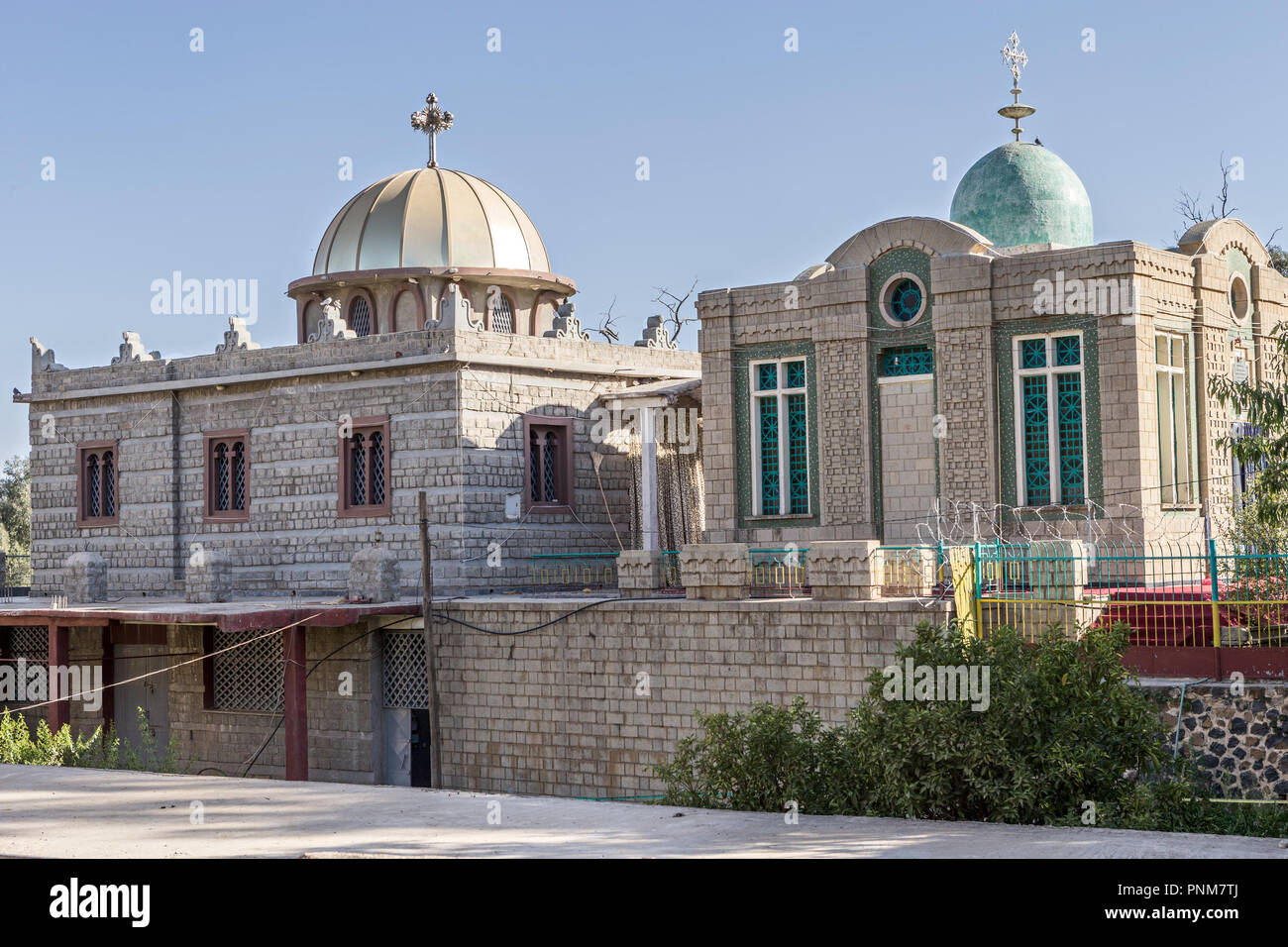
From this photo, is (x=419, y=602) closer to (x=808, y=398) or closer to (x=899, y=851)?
(x=808, y=398)

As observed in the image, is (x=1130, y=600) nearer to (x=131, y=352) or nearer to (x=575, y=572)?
(x=575, y=572)

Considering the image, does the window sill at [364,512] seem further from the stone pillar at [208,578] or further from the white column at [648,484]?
the white column at [648,484]

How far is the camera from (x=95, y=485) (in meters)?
27.7

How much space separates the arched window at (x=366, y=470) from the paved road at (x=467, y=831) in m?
11.1

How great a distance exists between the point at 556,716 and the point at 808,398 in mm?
5422

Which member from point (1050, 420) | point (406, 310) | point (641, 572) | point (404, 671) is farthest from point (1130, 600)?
point (406, 310)

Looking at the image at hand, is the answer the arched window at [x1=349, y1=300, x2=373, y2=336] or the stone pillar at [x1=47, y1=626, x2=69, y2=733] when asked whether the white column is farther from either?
the stone pillar at [x1=47, y1=626, x2=69, y2=733]

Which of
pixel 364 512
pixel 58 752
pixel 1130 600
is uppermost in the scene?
pixel 364 512

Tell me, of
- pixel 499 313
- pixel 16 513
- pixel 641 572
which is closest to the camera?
pixel 641 572

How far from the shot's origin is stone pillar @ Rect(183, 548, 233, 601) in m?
24.0

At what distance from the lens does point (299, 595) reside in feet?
78.6

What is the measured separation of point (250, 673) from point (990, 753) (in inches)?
588
